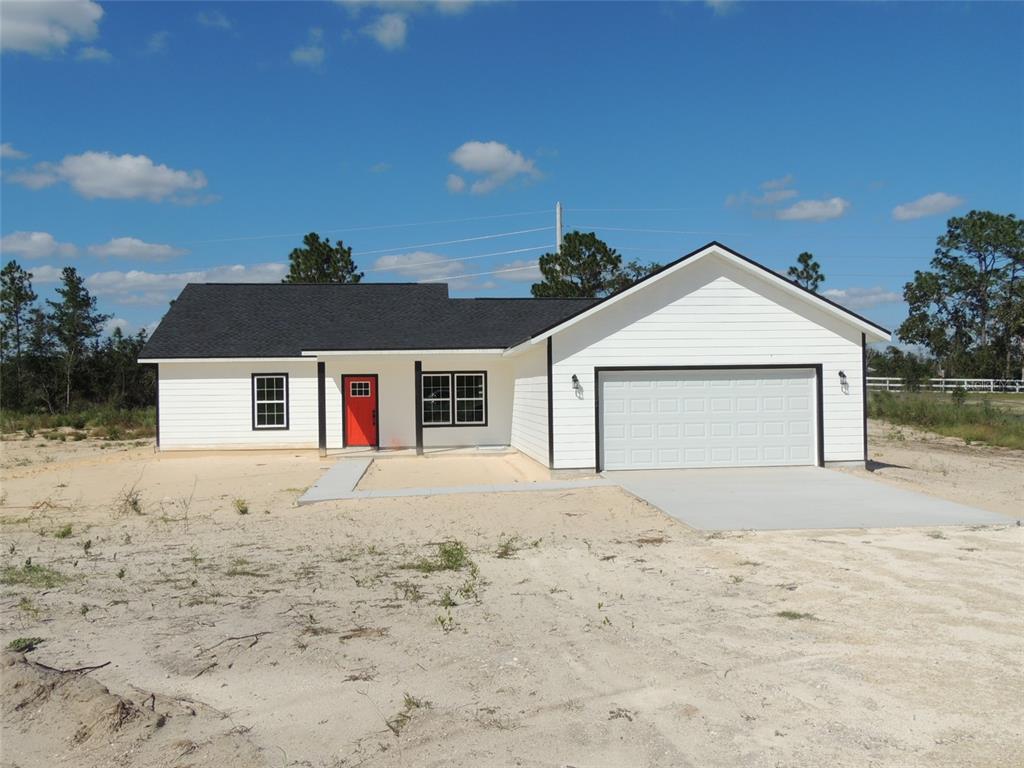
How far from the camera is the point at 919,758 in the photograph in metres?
4.20

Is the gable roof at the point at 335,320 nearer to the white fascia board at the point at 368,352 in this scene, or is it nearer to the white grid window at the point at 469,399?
the white fascia board at the point at 368,352

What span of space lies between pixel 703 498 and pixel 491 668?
8.12 m

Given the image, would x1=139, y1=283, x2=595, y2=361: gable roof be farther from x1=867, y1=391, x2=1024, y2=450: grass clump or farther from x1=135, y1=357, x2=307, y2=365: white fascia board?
x1=867, y1=391, x2=1024, y2=450: grass clump

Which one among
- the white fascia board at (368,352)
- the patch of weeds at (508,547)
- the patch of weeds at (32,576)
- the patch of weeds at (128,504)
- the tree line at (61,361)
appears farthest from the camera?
the tree line at (61,361)

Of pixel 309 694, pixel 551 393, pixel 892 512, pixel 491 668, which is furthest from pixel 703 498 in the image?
pixel 309 694

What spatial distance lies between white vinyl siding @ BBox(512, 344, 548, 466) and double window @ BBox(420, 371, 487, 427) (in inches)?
40.9

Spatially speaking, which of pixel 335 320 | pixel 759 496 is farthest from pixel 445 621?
pixel 335 320

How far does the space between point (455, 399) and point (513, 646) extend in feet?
54.9

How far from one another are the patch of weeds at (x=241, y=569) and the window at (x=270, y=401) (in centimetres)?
1433

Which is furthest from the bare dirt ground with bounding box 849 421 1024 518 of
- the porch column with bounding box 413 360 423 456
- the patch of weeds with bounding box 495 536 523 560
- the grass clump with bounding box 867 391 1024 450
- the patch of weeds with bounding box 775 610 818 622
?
the porch column with bounding box 413 360 423 456

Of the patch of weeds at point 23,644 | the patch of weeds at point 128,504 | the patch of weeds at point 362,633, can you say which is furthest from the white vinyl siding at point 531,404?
the patch of weeds at point 23,644

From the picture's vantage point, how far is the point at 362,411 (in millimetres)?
22500

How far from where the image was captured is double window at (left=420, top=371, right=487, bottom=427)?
22531 millimetres

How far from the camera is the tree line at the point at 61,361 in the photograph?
128ft
